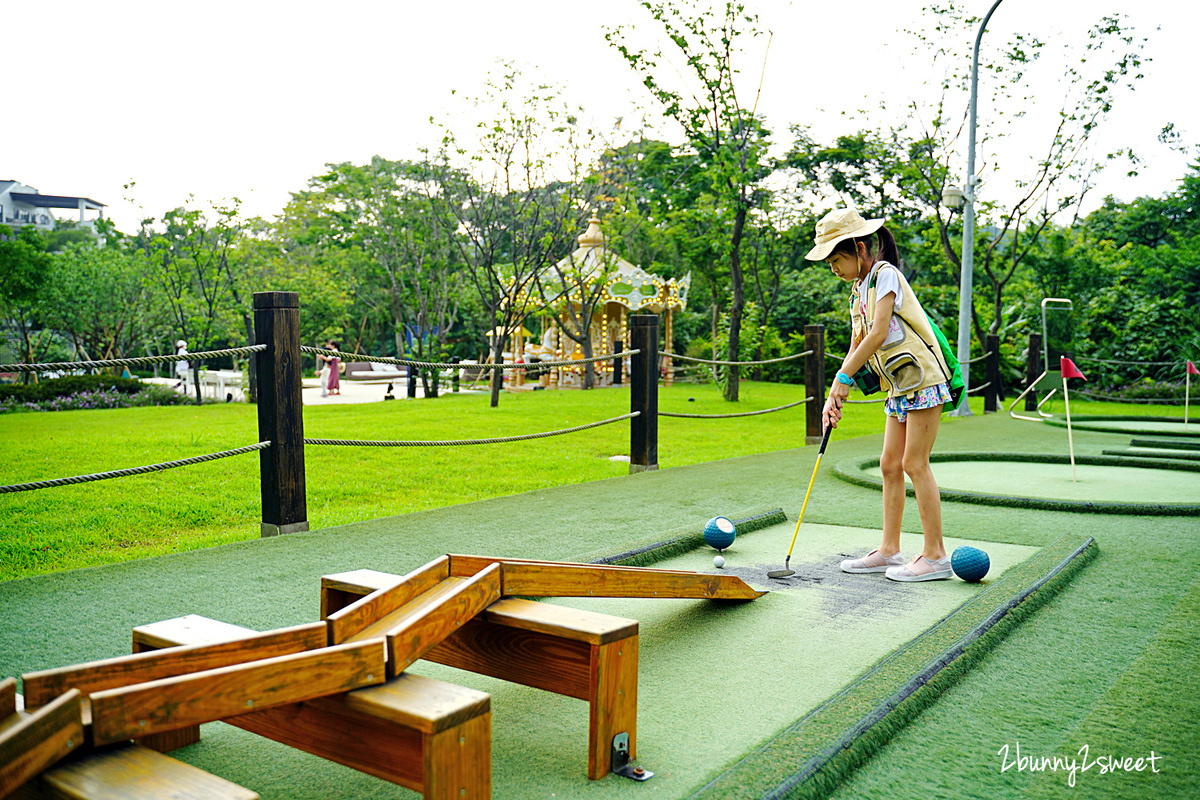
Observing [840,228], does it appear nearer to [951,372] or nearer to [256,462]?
[951,372]

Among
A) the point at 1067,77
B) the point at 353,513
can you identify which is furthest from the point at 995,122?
the point at 353,513

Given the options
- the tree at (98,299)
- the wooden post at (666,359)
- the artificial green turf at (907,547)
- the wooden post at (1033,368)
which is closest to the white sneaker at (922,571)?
the artificial green turf at (907,547)

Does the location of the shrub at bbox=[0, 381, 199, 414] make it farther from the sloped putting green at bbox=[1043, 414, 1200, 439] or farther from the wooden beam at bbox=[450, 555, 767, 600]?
the wooden beam at bbox=[450, 555, 767, 600]

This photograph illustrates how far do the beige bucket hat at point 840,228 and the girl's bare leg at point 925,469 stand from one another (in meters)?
0.72

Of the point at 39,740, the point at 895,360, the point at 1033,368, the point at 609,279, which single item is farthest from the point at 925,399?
the point at 609,279

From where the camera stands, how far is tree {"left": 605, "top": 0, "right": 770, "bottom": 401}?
1566 centimetres

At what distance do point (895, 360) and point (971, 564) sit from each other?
82 centimetres

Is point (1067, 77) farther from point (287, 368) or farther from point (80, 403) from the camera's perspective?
point (80, 403)

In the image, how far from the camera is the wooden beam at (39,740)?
108 cm

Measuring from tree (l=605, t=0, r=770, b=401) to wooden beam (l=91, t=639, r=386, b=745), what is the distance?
48.7 feet

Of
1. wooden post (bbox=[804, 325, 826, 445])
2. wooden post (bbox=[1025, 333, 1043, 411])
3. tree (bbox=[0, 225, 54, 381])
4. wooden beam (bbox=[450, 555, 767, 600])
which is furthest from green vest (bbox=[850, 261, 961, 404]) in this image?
tree (bbox=[0, 225, 54, 381])

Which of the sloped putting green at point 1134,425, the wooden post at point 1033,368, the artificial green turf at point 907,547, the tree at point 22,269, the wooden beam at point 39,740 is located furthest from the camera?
the tree at point 22,269

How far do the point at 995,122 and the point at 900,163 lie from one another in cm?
178

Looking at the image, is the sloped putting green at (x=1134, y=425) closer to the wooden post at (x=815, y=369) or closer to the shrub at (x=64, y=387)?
the wooden post at (x=815, y=369)
